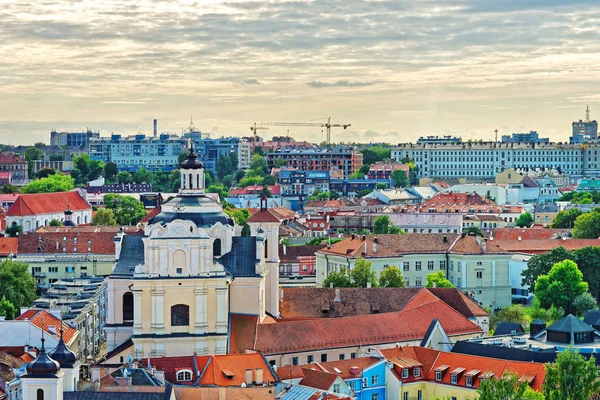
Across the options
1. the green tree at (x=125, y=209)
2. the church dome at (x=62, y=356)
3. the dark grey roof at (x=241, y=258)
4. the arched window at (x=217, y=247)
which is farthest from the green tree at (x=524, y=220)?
the church dome at (x=62, y=356)

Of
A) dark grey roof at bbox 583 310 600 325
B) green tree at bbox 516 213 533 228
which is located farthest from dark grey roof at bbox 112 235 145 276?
green tree at bbox 516 213 533 228

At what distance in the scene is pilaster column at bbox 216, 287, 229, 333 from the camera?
57750 millimetres

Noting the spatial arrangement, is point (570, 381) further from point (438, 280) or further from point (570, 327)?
point (438, 280)

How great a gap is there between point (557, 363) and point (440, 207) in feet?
332

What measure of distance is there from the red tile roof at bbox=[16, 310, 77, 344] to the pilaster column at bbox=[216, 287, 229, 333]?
793 cm

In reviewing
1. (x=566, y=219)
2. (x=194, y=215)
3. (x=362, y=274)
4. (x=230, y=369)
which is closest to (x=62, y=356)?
(x=230, y=369)

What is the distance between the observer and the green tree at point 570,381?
1772 inches

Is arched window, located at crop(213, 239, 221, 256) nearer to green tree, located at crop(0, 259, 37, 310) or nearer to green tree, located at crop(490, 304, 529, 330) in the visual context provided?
green tree, located at crop(490, 304, 529, 330)

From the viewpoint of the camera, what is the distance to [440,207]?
146500 millimetres

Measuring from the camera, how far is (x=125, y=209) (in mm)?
144750

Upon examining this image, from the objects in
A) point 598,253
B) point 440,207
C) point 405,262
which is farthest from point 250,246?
point 440,207

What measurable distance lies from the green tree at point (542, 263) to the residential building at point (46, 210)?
166 feet

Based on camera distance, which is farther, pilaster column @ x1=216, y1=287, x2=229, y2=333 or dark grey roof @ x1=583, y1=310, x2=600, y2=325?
dark grey roof @ x1=583, y1=310, x2=600, y2=325

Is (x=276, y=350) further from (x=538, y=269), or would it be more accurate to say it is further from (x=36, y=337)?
(x=538, y=269)
